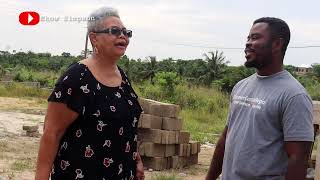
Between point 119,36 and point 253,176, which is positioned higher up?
point 119,36

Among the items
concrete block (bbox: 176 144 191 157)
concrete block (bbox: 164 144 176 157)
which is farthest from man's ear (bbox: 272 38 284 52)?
concrete block (bbox: 176 144 191 157)

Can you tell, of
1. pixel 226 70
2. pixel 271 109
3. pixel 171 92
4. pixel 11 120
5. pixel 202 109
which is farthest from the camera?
pixel 226 70

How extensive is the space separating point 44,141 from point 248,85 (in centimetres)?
103

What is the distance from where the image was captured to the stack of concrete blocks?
26.0ft

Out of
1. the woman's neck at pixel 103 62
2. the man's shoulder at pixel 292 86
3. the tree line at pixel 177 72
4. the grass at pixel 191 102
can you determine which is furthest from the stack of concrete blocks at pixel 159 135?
the tree line at pixel 177 72

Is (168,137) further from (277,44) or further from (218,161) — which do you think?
(277,44)

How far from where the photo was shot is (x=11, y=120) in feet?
49.5

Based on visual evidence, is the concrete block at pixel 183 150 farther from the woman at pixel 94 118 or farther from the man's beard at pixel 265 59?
the man's beard at pixel 265 59

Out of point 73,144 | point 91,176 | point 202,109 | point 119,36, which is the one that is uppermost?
point 119,36

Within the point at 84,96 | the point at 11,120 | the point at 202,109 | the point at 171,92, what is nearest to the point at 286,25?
the point at 84,96

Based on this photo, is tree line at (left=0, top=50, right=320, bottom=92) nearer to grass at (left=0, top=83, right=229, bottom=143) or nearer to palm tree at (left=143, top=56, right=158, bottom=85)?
palm tree at (left=143, top=56, right=158, bottom=85)

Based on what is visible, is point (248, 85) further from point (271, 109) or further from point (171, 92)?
point (171, 92)

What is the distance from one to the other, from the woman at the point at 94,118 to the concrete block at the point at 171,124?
551 centimetres

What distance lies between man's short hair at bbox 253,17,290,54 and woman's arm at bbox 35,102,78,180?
104cm
